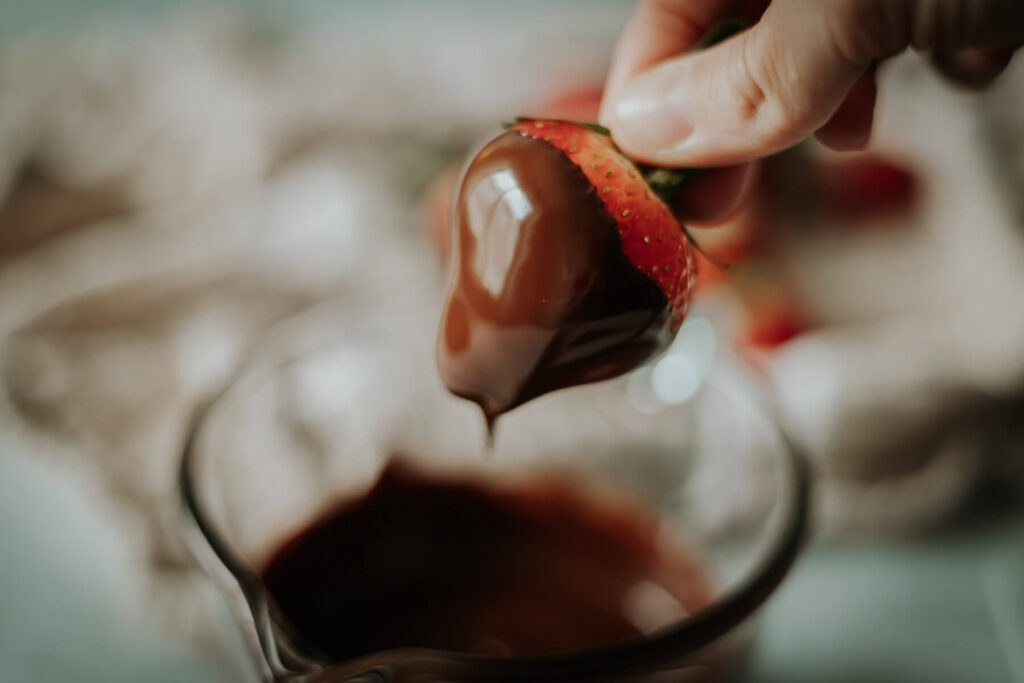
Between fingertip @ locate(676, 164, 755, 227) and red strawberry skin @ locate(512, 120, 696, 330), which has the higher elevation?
red strawberry skin @ locate(512, 120, 696, 330)

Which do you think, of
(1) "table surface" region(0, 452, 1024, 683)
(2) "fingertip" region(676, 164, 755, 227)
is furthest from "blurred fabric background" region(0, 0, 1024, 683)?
(2) "fingertip" region(676, 164, 755, 227)

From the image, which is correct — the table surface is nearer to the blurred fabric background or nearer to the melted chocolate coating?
the blurred fabric background

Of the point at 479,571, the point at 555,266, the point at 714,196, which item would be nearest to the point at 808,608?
the point at 479,571

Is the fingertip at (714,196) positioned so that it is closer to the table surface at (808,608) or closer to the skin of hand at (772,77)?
the skin of hand at (772,77)

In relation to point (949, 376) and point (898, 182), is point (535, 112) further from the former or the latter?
point (949, 376)

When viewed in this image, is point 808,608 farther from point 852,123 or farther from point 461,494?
point 852,123
